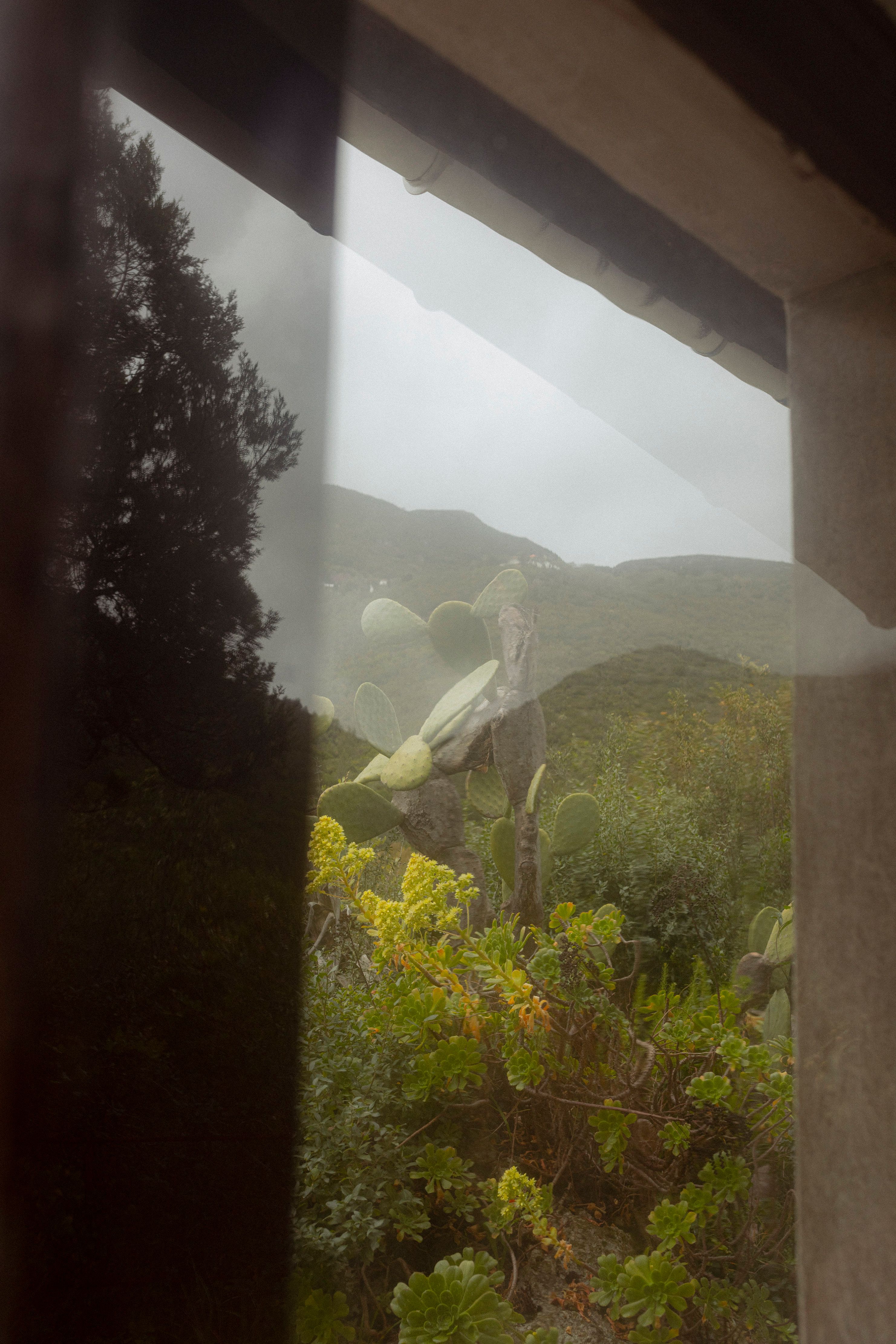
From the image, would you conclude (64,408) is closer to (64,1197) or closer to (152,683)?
(152,683)

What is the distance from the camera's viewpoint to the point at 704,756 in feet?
7.71

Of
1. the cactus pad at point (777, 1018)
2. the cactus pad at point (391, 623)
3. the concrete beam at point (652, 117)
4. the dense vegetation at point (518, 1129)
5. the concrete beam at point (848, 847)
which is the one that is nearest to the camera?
the concrete beam at point (652, 117)

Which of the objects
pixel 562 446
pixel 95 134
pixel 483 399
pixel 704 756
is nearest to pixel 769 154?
pixel 95 134

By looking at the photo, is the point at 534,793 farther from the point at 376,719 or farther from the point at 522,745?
the point at 376,719

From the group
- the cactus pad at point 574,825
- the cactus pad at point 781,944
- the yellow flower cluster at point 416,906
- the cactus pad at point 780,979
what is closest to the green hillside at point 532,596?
the yellow flower cluster at point 416,906

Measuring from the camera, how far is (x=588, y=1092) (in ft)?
4.14

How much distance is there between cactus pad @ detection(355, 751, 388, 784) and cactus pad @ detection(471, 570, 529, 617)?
1.90 ft

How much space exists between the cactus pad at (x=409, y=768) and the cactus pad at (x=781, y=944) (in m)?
0.96

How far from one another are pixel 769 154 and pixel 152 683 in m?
0.82

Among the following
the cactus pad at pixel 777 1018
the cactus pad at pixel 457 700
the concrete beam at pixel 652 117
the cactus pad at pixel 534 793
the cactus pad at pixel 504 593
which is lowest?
the cactus pad at pixel 777 1018

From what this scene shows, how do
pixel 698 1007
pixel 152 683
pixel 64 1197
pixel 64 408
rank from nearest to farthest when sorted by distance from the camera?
pixel 64 408 → pixel 64 1197 → pixel 152 683 → pixel 698 1007

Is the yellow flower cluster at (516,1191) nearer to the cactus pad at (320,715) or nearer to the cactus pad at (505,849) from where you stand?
the cactus pad at (320,715)

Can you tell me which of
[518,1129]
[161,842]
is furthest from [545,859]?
[161,842]

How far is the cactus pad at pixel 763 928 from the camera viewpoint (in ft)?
5.89
